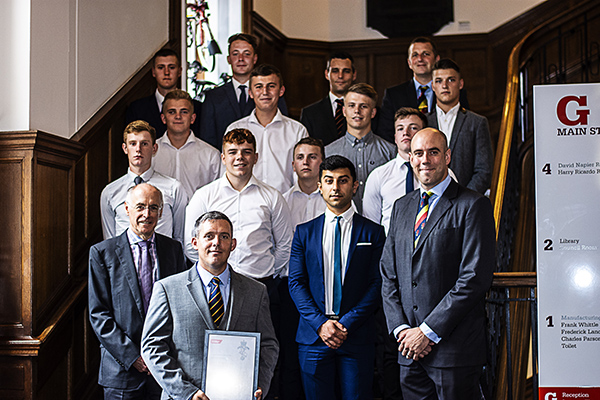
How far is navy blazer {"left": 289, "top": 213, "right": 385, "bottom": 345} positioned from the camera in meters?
3.60

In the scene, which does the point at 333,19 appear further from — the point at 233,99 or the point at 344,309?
the point at 344,309

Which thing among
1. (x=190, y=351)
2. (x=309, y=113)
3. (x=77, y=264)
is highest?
(x=309, y=113)

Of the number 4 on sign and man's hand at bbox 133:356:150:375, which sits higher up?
the number 4 on sign

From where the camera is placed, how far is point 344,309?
3621 mm

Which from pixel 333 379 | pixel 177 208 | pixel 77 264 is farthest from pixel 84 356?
pixel 333 379

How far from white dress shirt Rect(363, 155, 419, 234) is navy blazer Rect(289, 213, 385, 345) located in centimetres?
40

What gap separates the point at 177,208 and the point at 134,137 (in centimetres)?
48

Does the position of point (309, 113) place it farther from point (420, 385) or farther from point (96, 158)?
point (420, 385)

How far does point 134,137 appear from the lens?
4215mm

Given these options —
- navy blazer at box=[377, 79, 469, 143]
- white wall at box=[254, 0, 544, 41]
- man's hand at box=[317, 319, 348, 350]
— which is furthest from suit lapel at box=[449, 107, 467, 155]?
white wall at box=[254, 0, 544, 41]

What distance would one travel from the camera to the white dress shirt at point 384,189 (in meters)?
4.14

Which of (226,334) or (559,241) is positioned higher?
(559,241)

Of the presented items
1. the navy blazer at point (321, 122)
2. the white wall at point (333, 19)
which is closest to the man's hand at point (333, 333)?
the navy blazer at point (321, 122)

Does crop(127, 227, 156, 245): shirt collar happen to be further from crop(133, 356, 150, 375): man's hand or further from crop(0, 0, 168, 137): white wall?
crop(0, 0, 168, 137): white wall
